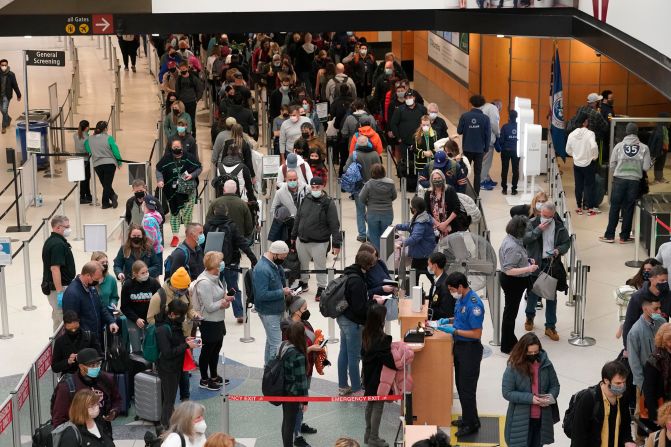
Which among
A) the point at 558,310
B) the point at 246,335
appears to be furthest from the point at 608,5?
the point at 246,335

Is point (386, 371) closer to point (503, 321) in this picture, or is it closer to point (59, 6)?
point (503, 321)

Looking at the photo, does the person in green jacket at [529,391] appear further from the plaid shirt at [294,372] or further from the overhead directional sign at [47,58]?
the overhead directional sign at [47,58]

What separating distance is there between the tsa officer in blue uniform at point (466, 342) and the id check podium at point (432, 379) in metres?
0.10

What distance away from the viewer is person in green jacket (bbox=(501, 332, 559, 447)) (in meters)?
10.3

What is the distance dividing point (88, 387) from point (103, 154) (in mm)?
9650

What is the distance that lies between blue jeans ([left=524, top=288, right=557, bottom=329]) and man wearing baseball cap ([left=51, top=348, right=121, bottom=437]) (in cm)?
553

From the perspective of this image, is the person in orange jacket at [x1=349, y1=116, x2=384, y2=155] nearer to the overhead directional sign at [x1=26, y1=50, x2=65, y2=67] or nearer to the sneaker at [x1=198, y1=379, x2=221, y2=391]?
the overhead directional sign at [x1=26, y1=50, x2=65, y2=67]

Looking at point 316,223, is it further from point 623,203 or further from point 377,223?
point 623,203

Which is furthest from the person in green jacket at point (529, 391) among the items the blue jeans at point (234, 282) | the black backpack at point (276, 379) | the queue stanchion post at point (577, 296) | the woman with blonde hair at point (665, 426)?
the blue jeans at point (234, 282)

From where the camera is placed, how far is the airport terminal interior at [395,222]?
12242 millimetres

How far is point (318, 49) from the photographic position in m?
27.2

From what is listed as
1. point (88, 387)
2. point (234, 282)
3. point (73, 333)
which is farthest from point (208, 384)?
point (88, 387)

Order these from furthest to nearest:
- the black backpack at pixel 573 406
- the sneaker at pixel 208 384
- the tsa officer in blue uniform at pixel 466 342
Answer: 1. the sneaker at pixel 208 384
2. the tsa officer in blue uniform at pixel 466 342
3. the black backpack at pixel 573 406

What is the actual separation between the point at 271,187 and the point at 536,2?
5.82 m
